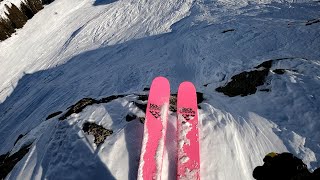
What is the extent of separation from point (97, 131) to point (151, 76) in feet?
20.7

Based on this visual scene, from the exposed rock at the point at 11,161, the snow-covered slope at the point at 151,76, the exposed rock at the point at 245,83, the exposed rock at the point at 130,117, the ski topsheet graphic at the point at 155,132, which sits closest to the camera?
the ski topsheet graphic at the point at 155,132

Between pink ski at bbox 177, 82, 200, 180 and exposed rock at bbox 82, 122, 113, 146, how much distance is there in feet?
4.58

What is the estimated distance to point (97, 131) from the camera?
5.64 metres

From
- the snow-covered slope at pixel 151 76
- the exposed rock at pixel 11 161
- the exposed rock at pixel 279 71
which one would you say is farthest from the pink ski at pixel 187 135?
the exposed rock at pixel 11 161

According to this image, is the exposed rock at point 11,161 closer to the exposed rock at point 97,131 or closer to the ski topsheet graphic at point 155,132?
the exposed rock at point 97,131

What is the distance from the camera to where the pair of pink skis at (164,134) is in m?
4.86

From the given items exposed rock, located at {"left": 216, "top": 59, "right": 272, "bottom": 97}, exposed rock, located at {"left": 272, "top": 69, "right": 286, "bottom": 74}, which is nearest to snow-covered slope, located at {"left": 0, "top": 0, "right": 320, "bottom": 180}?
exposed rock, located at {"left": 272, "top": 69, "right": 286, "bottom": 74}

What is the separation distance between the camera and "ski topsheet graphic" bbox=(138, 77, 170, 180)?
4.84 meters

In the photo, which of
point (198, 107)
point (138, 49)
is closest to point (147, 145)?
point (198, 107)

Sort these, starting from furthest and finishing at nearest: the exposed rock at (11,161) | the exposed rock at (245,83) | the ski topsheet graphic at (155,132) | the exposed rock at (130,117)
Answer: the exposed rock at (245,83), the exposed rock at (130,117), the exposed rock at (11,161), the ski topsheet graphic at (155,132)

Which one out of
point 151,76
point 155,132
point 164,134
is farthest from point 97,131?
point 151,76

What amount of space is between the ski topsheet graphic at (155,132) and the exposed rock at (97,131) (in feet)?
2.52

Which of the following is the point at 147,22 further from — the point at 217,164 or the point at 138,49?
the point at 217,164

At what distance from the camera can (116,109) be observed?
6.33 metres
